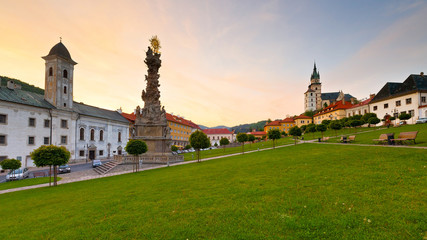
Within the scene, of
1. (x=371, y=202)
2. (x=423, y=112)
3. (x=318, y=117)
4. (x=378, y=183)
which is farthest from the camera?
(x=318, y=117)

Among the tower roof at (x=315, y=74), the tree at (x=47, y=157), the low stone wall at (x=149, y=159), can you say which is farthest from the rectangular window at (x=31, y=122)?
the tower roof at (x=315, y=74)

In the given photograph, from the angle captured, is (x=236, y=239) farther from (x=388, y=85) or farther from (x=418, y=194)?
(x=388, y=85)

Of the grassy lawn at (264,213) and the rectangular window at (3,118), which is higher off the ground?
the rectangular window at (3,118)

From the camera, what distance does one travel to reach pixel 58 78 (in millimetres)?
46594

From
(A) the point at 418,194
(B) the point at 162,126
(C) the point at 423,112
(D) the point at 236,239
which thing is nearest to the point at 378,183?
(A) the point at 418,194

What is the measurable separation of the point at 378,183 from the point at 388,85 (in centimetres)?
6292

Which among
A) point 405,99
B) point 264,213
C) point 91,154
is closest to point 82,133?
point 91,154

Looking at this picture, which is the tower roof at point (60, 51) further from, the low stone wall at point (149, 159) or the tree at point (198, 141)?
the tree at point (198, 141)

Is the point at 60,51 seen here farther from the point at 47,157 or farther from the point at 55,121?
the point at 47,157

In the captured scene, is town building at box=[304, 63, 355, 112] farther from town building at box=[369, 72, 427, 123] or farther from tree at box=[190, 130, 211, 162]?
tree at box=[190, 130, 211, 162]

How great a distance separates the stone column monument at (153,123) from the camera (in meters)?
30.0

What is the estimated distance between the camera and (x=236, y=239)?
5.00m

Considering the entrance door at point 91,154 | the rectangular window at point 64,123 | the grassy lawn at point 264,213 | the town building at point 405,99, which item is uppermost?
the town building at point 405,99

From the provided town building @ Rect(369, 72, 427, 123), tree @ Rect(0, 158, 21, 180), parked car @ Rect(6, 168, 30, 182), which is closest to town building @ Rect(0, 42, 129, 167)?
parked car @ Rect(6, 168, 30, 182)
